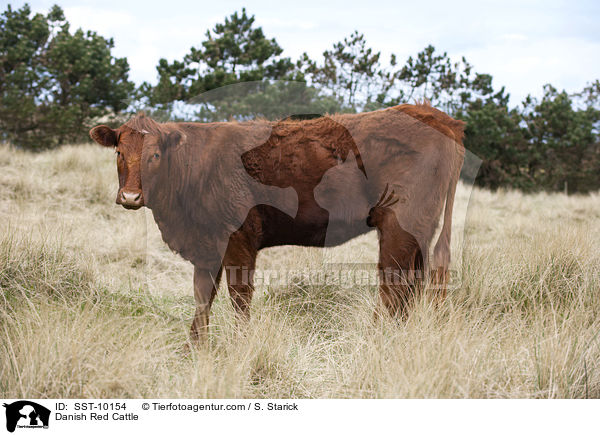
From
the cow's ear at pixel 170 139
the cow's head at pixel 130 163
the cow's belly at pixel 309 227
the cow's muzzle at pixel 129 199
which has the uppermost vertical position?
the cow's ear at pixel 170 139

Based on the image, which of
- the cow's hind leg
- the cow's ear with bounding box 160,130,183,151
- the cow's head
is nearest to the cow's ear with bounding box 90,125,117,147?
the cow's head

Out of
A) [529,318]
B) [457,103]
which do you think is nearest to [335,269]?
[529,318]

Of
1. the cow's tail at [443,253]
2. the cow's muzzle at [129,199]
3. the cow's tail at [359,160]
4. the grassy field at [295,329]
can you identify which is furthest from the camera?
the cow's tail at [443,253]

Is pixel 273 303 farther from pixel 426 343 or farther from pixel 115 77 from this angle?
pixel 115 77

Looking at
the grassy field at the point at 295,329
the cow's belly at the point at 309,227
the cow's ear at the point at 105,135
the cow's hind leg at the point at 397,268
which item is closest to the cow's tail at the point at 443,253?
the cow's hind leg at the point at 397,268

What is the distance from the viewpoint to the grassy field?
247 centimetres

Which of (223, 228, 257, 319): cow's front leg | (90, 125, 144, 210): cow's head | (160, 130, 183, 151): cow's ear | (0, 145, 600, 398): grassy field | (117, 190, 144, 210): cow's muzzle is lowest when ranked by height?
(0, 145, 600, 398): grassy field

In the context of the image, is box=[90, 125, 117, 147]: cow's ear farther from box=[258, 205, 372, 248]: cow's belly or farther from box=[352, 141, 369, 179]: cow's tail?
box=[352, 141, 369, 179]: cow's tail

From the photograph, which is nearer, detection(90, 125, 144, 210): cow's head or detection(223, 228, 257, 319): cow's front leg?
detection(90, 125, 144, 210): cow's head

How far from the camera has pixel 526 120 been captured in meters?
14.5

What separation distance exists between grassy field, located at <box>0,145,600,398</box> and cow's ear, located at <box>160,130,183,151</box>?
1.28m

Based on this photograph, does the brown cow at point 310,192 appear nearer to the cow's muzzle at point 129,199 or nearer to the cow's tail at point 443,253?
the cow's tail at point 443,253

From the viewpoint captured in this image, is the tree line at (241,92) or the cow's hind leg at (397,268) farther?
the tree line at (241,92)

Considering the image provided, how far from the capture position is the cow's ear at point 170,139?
3.14 m
